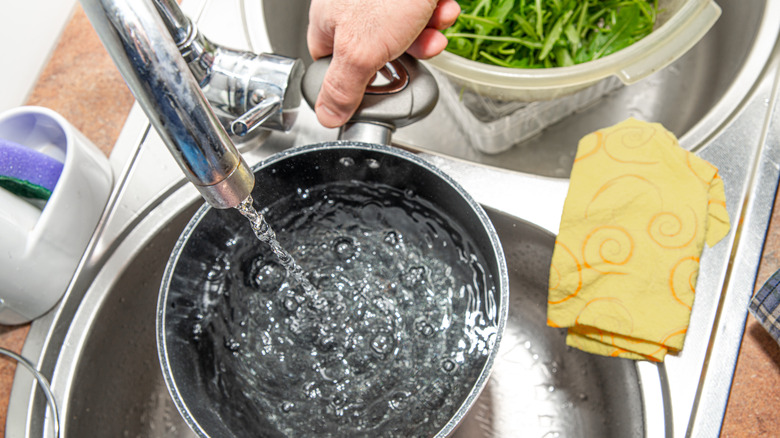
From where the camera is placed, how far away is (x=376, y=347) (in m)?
0.58

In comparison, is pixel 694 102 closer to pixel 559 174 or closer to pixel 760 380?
pixel 559 174

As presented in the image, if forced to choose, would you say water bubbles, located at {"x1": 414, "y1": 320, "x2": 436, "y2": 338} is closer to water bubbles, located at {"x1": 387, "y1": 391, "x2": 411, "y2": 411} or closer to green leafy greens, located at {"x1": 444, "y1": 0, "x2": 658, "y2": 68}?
water bubbles, located at {"x1": 387, "y1": 391, "x2": 411, "y2": 411}

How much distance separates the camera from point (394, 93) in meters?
0.55

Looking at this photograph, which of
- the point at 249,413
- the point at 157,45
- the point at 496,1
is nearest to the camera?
the point at 157,45

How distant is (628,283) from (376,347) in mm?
270

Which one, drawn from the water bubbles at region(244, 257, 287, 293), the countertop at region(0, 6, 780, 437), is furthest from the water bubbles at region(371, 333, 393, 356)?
the countertop at region(0, 6, 780, 437)

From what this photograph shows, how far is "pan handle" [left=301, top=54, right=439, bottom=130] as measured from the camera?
543mm

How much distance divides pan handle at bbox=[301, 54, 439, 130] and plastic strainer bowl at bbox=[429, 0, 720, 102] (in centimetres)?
9

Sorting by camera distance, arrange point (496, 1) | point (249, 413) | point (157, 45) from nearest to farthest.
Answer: point (157, 45), point (249, 413), point (496, 1)

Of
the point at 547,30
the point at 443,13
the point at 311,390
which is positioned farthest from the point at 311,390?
the point at 547,30

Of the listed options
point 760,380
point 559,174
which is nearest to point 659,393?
point 760,380

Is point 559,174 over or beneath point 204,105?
beneath

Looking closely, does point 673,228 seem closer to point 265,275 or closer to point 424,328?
point 424,328

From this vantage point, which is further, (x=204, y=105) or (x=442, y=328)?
(x=442, y=328)
